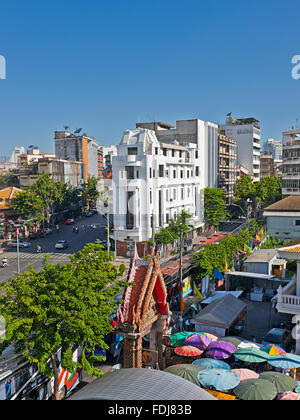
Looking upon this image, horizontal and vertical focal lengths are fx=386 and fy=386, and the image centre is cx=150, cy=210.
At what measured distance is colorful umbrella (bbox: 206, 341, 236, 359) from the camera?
656 inches

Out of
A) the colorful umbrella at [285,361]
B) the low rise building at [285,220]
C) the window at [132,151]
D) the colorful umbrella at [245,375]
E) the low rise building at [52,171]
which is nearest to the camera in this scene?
the colorful umbrella at [245,375]

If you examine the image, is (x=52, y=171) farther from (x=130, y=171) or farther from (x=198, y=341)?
(x=198, y=341)

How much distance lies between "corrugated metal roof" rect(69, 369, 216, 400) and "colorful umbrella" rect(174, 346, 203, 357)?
24.1 ft

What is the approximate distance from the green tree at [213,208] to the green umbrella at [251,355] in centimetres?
4178

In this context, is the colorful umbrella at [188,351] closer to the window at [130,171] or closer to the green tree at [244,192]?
the window at [130,171]

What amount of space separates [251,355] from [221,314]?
556 cm

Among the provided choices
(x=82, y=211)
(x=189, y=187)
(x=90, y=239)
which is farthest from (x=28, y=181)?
(x=189, y=187)

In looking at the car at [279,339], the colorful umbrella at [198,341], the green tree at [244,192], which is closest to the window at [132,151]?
the car at [279,339]

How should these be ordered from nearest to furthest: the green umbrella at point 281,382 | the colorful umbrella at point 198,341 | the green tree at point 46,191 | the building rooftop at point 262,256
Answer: the green umbrella at point 281,382
the colorful umbrella at point 198,341
the building rooftop at point 262,256
the green tree at point 46,191

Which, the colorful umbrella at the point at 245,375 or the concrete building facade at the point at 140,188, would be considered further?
the concrete building facade at the point at 140,188

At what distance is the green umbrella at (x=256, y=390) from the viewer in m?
12.8

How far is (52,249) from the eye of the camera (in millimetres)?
46719

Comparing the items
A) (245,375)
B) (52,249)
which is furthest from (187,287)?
(52,249)
